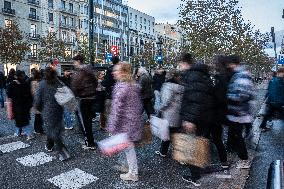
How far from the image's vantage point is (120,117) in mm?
5547

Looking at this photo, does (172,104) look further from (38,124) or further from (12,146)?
(38,124)

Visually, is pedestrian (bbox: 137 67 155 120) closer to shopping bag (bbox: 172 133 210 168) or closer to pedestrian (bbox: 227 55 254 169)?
pedestrian (bbox: 227 55 254 169)

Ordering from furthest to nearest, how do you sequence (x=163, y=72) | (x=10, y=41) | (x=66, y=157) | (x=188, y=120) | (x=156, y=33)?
(x=156, y=33), (x=10, y=41), (x=163, y=72), (x=66, y=157), (x=188, y=120)

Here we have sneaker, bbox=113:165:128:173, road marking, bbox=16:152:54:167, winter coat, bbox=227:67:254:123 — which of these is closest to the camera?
winter coat, bbox=227:67:254:123

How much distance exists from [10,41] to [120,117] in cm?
4027

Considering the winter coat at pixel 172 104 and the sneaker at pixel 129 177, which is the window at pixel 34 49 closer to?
the winter coat at pixel 172 104

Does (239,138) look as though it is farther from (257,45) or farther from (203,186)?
(257,45)

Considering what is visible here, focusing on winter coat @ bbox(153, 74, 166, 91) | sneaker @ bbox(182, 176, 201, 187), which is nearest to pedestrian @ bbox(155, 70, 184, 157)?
sneaker @ bbox(182, 176, 201, 187)

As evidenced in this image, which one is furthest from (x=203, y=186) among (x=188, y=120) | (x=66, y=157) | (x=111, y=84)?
(x=111, y=84)

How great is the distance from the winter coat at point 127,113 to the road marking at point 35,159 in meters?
2.09

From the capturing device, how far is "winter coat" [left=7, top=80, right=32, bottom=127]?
891 centimetres

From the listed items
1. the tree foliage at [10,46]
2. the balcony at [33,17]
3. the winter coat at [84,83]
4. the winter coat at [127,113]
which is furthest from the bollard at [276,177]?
the balcony at [33,17]

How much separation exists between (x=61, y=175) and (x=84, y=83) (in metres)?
2.29

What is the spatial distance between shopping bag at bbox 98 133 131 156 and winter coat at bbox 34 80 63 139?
1.71 metres
